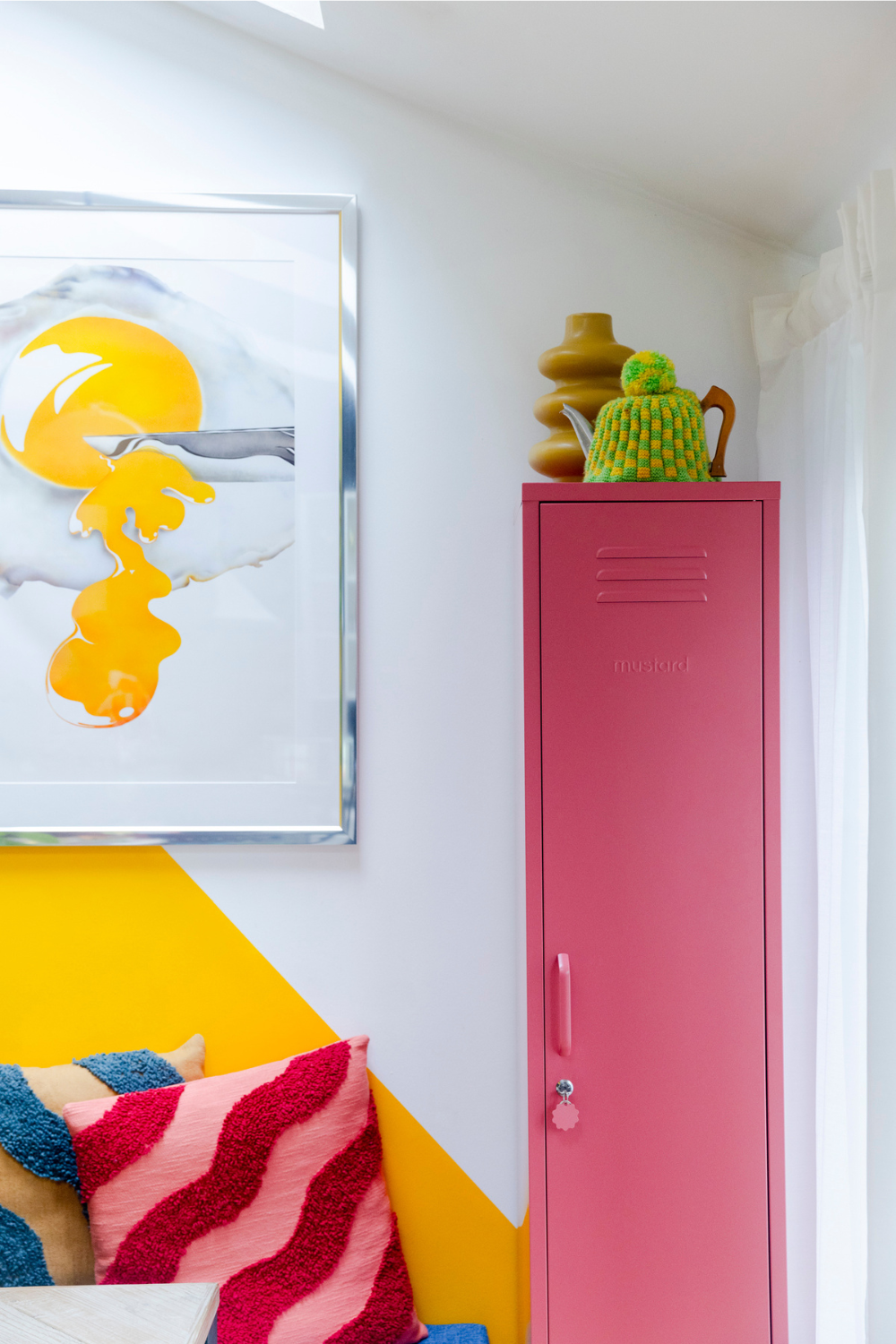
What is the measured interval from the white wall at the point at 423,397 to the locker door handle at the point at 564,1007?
1.24 ft

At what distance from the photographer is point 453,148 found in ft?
5.93

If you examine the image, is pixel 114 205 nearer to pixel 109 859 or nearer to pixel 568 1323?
pixel 109 859

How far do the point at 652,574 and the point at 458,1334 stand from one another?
1.51 meters

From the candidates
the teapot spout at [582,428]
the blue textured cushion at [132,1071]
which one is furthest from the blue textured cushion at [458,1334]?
the teapot spout at [582,428]

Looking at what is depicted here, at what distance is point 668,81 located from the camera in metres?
1.50

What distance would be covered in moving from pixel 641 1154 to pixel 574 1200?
0.13 meters

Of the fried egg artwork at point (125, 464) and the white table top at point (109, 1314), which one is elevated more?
the fried egg artwork at point (125, 464)

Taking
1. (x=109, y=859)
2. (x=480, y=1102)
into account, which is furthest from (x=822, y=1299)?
(x=109, y=859)

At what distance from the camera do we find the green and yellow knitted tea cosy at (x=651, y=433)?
1.44 meters

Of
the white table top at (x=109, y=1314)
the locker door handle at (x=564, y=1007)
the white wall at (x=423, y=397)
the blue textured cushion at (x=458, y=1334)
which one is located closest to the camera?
the white table top at (x=109, y=1314)

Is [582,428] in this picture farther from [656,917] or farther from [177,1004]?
[177,1004]

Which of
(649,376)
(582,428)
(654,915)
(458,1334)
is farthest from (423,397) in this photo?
(458,1334)

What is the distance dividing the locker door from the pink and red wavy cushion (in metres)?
0.40

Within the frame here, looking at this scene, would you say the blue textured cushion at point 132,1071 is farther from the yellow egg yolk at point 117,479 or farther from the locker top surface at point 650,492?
the locker top surface at point 650,492
